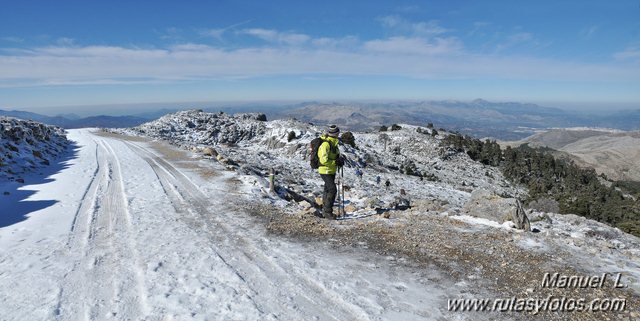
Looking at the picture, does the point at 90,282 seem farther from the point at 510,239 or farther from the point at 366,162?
the point at 366,162

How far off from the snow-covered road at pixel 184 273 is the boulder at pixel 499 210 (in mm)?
4882

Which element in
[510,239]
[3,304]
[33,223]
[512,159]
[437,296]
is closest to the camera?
[3,304]

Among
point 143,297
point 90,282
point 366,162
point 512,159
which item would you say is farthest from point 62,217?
point 512,159

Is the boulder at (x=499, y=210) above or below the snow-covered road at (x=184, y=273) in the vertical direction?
above

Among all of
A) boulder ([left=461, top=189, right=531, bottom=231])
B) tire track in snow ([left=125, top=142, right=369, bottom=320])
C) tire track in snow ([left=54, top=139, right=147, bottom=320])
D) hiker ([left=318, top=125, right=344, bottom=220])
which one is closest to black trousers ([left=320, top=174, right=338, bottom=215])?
hiker ([left=318, top=125, right=344, bottom=220])

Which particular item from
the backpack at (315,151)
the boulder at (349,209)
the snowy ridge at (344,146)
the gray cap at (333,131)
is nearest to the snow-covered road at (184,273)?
the backpack at (315,151)

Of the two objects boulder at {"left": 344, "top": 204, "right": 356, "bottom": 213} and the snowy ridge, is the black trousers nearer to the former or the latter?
boulder at {"left": 344, "top": 204, "right": 356, "bottom": 213}

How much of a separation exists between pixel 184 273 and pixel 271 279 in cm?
176

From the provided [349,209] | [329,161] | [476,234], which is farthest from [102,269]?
[349,209]

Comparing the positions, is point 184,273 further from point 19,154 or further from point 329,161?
point 19,154

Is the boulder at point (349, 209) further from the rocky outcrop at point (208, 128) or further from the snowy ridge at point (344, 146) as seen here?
the rocky outcrop at point (208, 128)

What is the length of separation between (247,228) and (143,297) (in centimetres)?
436

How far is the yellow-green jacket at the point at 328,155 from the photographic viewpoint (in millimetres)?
11664

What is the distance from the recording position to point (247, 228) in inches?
413
